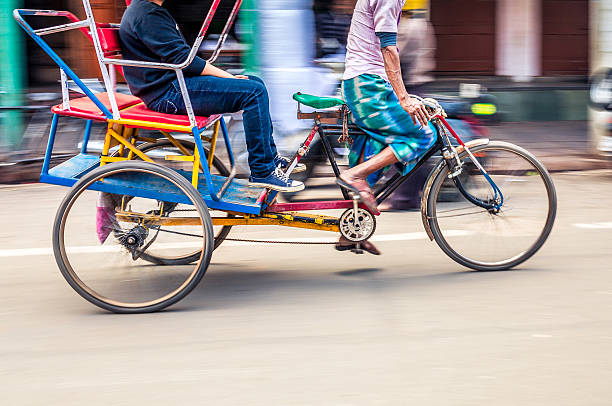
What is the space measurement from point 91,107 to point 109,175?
439 mm

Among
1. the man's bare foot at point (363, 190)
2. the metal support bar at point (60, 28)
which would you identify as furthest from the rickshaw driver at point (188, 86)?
the man's bare foot at point (363, 190)

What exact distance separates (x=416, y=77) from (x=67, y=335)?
3.50 metres

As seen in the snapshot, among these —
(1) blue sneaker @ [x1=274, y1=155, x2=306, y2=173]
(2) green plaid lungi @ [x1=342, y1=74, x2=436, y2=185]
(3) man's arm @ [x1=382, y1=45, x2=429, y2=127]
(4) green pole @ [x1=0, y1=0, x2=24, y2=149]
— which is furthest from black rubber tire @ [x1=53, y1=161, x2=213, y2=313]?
(4) green pole @ [x1=0, y1=0, x2=24, y2=149]

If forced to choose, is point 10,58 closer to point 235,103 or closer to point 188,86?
point 188,86

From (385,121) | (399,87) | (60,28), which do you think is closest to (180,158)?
(60,28)

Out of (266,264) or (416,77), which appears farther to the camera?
(416,77)

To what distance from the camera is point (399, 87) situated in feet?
14.1

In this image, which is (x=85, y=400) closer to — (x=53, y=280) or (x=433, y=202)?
(x=53, y=280)

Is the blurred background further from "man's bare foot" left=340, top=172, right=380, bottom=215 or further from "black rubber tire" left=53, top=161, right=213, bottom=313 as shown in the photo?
"black rubber tire" left=53, top=161, right=213, bottom=313

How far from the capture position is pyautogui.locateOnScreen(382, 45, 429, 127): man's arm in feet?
13.8

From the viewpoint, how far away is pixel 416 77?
20.1 ft

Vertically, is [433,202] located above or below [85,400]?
above

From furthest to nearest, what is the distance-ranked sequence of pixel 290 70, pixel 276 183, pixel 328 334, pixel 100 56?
1. pixel 290 70
2. pixel 276 183
3. pixel 100 56
4. pixel 328 334

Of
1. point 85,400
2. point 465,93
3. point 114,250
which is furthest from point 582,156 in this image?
point 85,400
